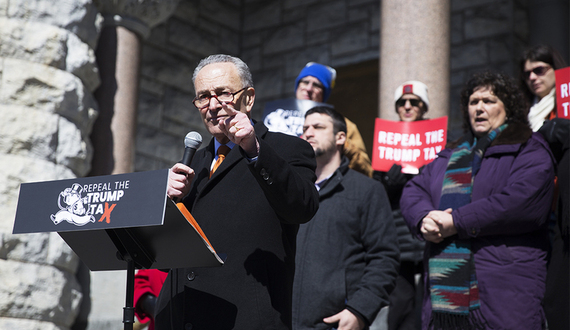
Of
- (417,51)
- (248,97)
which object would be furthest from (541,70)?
(248,97)

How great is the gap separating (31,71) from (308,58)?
16.0 feet

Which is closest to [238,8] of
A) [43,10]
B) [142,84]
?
[142,84]

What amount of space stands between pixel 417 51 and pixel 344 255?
7.57 feet

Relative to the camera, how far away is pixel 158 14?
258 inches

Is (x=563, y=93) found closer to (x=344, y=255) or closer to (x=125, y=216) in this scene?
(x=344, y=255)

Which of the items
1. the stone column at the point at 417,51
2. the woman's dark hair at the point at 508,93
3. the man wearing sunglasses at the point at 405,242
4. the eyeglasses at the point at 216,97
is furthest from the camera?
the stone column at the point at 417,51

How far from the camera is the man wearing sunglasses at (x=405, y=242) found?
4289 mm

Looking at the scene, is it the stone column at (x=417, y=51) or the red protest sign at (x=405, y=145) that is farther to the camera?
the stone column at (x=417, y=51)

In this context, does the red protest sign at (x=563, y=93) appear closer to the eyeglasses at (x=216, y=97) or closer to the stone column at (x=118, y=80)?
the eyeglasses at (x=216, y=97)

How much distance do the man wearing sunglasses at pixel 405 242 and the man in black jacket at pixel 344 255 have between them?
0.60 metres

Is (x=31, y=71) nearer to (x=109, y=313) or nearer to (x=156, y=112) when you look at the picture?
(x=109, y=313)

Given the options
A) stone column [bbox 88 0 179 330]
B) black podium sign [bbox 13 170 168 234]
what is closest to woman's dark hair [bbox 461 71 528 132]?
black podium sign [bbox 13 170 168 234]

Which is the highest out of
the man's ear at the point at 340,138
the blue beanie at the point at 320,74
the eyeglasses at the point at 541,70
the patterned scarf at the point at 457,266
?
the blue beanie at the point at 320,74

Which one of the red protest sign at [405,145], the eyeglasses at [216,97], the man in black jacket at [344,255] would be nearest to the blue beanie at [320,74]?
the red protest sign at [405,145]
